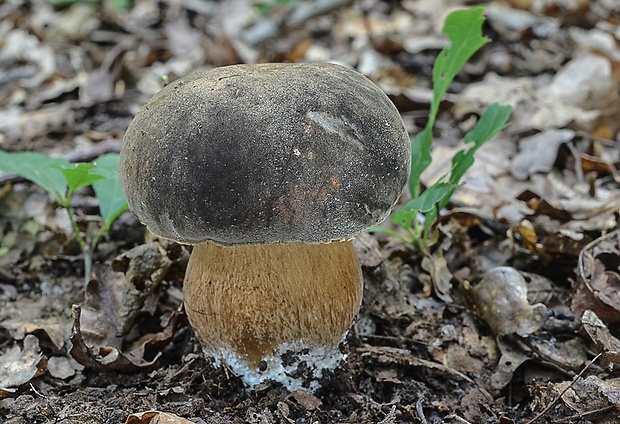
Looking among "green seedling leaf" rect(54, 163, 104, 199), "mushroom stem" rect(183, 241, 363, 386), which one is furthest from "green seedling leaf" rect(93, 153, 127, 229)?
"mushroom stem" rect(183, 241, 363, 386)

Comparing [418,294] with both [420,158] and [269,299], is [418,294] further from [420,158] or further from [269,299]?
[269,299]

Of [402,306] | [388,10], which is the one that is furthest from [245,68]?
[388,10]

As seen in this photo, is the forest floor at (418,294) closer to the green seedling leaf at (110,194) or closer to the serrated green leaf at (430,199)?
the green seedling leaf at (110,194)

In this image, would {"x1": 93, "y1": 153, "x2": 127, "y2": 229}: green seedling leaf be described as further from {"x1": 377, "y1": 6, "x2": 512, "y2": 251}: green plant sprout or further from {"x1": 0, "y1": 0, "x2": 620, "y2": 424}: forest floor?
{"x1": 377, "y1": 6, "x2": 512, "y2": 251}: green plant sprout

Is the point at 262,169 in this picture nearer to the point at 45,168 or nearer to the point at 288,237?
the point at 288,237

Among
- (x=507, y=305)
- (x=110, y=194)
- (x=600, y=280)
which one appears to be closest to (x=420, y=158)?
(x=507, y=305)
